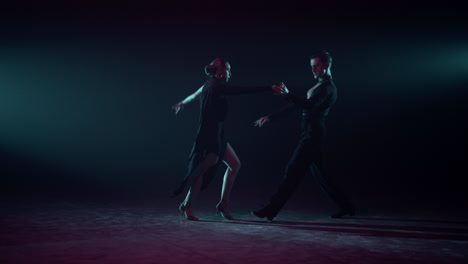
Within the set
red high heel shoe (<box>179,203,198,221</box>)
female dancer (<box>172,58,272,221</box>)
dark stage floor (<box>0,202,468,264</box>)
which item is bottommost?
dark stage floor (<box>0,202,468,264</box>)

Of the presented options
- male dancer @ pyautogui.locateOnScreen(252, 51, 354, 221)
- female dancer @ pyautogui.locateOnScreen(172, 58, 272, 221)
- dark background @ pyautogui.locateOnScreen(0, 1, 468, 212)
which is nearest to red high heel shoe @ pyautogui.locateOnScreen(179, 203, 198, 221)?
female dancer @ pyautogui.locateOnScreen(172, 58, 272, 221)

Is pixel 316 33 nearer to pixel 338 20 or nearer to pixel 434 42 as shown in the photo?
pixel 338 20

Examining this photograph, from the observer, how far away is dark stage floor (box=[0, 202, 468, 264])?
282 cm

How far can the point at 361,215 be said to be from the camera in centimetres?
499

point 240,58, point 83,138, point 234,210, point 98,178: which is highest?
point 240,58

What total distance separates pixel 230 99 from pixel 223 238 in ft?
21.8

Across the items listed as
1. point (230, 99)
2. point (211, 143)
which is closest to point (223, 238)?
point (211, 143)

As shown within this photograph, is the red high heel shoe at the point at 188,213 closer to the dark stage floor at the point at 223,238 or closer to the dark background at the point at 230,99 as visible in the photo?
the dark stage floor at the point at 223,238

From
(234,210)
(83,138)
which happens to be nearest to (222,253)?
(234,210)

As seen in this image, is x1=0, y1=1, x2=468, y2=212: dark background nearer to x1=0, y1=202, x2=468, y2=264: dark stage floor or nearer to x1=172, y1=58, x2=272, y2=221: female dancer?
x1=0, y1=202, x2=468, y2=264: dark stage floor

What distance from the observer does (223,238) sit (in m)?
3.47

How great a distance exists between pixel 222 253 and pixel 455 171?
7.41m

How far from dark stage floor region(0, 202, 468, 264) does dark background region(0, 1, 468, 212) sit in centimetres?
240

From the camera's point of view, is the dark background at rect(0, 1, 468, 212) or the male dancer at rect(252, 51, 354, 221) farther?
the dark background at rect(0, 1, 468, 212)
